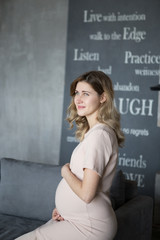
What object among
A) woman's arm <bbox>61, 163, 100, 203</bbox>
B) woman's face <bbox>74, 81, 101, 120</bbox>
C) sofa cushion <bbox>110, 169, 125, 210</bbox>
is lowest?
sofa cushion <bbox>110, 169, 125, 210</bbox>

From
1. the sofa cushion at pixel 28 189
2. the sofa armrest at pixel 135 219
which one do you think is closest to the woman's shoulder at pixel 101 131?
the sofa armrest at pixel 135 219

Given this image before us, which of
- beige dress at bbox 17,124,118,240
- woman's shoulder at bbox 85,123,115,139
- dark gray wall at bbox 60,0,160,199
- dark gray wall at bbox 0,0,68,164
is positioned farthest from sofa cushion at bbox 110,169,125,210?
dark gray wall at bbox 0,0,68,164

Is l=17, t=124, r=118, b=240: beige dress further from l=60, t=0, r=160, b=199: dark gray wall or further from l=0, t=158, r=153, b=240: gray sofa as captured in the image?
l=60, t=0, r=160, b=199: dark gray wall

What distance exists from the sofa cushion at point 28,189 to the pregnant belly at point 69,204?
0.84m

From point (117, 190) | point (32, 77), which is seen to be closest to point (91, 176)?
point (117, 190)

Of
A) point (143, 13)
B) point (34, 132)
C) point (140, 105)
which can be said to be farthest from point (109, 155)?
point (34, 132)

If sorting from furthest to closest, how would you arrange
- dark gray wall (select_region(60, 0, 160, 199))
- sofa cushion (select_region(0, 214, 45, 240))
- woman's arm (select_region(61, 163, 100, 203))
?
dark gray wall (select_region(60, 0, 160, 199))
sofa cushion (select_region(0, 214, 45, 240))
woman's arm (select_region(61, 163, 100, 203))

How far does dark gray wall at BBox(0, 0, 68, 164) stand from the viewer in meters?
4.91

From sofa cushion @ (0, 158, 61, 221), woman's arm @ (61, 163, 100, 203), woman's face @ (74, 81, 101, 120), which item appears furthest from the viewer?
sofa cushion @ (0, 158, 61, 221)

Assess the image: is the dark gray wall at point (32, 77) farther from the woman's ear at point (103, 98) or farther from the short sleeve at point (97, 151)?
the short sleeve at point (97, 151)

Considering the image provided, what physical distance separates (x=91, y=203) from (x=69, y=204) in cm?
13

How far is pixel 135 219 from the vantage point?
2.43m

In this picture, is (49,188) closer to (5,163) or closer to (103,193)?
(5,163)

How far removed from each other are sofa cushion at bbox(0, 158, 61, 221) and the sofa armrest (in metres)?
0.60
